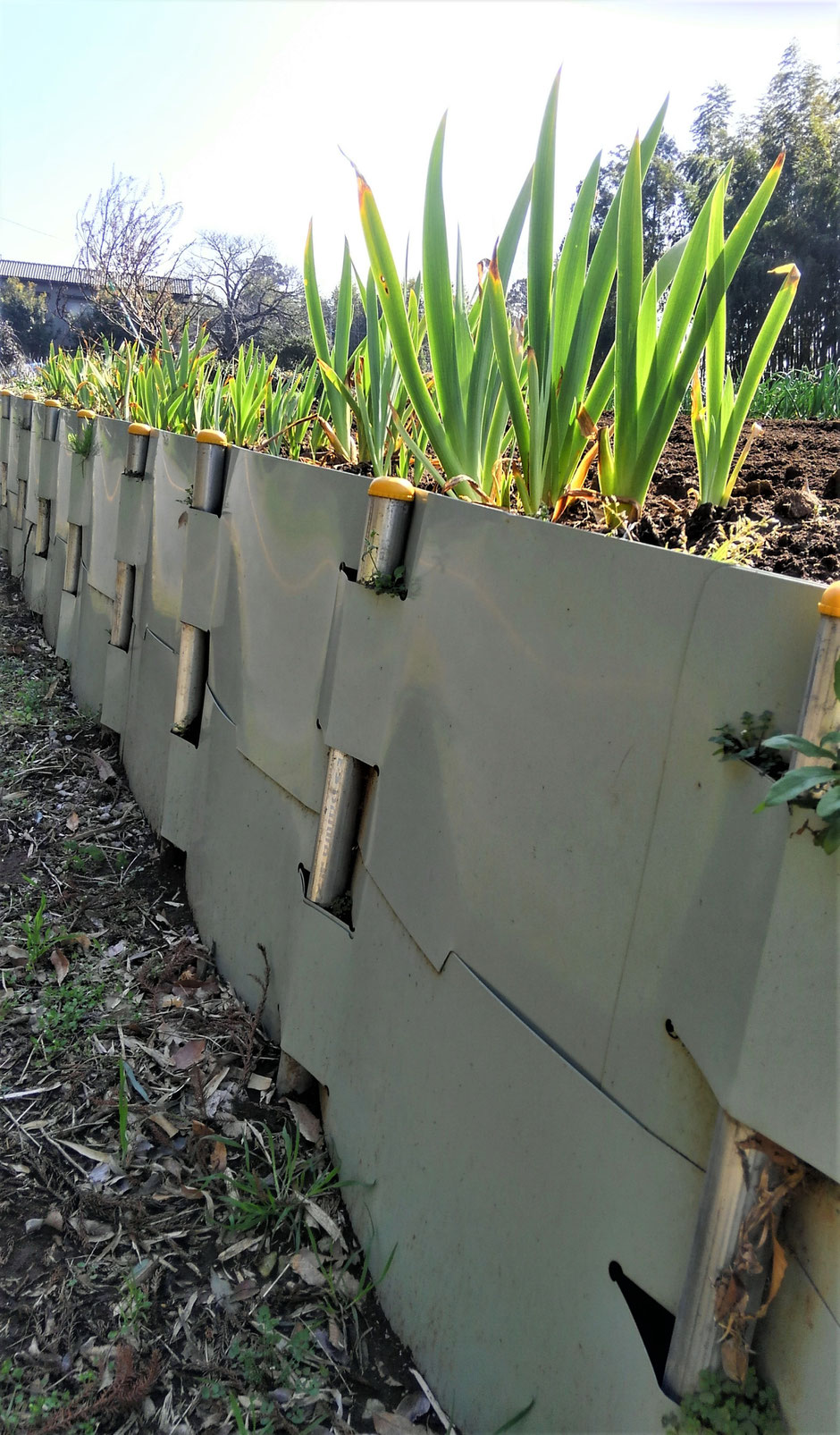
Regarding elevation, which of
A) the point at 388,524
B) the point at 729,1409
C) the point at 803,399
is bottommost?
the point at 729,1409

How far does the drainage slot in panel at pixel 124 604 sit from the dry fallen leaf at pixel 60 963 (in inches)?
67.4

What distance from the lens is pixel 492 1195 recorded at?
1.38m

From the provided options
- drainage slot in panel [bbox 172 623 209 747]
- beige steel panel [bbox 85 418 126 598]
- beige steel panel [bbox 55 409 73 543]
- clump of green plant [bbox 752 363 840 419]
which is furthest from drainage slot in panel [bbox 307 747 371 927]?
beige steel panel [bbox 55 409 73 543]

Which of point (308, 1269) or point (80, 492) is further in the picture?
point (80, 492)

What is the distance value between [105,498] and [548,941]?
12.6 ft

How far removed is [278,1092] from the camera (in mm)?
2180

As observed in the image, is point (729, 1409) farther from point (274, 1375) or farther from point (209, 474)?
point (209, 474)

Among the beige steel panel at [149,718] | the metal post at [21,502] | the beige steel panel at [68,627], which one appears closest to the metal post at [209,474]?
the beige steel panel at [149,718]

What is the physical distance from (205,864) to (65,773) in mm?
1511

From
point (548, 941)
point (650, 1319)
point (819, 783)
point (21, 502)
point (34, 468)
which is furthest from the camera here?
point (21, 502)

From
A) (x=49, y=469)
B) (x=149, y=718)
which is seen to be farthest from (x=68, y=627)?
(x=149, y=718)

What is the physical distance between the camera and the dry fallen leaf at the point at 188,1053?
7.49 feet

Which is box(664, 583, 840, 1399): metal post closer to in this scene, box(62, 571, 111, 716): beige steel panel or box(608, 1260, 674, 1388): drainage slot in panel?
box(608, 1260, 674, 1388): drainage slot in panel

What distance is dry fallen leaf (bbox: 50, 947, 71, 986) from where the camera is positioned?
8.63ft
